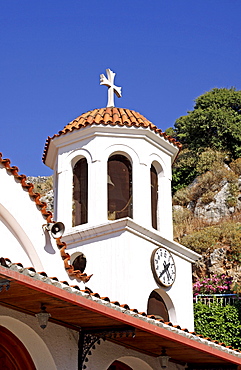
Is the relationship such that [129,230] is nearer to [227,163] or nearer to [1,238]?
[1,238]

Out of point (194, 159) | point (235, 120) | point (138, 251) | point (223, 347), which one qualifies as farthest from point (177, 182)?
point (223, 347)

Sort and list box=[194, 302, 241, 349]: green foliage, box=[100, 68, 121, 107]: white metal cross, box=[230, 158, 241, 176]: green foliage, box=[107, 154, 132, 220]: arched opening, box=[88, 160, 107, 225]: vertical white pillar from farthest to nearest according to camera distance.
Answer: box=[230, 158, 241, 176]: green foliage
box=[194, 302, 241, 349]: green foliage
box=[100, 68, 121, 107]: white metal cross
box=[107, 154, 132, 220]: arched opening
box=[88, 160, 107, 225]: vertical white pillar

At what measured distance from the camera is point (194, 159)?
3822 cm

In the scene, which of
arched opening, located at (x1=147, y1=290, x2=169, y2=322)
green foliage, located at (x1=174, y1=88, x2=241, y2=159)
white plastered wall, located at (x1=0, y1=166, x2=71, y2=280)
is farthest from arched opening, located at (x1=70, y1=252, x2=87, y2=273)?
green foliage, located at (x1=174, y1=88, x2=241, y2=159)

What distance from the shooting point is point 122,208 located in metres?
14.0

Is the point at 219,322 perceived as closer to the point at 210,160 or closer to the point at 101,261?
the point at 101,261

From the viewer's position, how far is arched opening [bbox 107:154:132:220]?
14.0 m

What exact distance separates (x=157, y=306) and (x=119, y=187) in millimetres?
2725

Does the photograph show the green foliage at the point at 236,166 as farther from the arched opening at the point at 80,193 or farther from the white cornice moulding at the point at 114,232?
the white cornice moulding at the point at 114,232

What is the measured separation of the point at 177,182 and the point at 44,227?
28078mm

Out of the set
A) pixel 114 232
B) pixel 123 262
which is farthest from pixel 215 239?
pixel 123 262

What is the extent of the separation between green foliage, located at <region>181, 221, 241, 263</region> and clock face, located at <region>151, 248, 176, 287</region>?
43.4ft

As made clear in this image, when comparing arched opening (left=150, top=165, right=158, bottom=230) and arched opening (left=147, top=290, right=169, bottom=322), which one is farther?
arched opening (left=150, top=165, right=158, bottom=230)

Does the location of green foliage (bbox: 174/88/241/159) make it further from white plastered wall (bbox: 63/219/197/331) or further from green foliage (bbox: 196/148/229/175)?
white plastered wall (bbox: 63/219/197/331)
